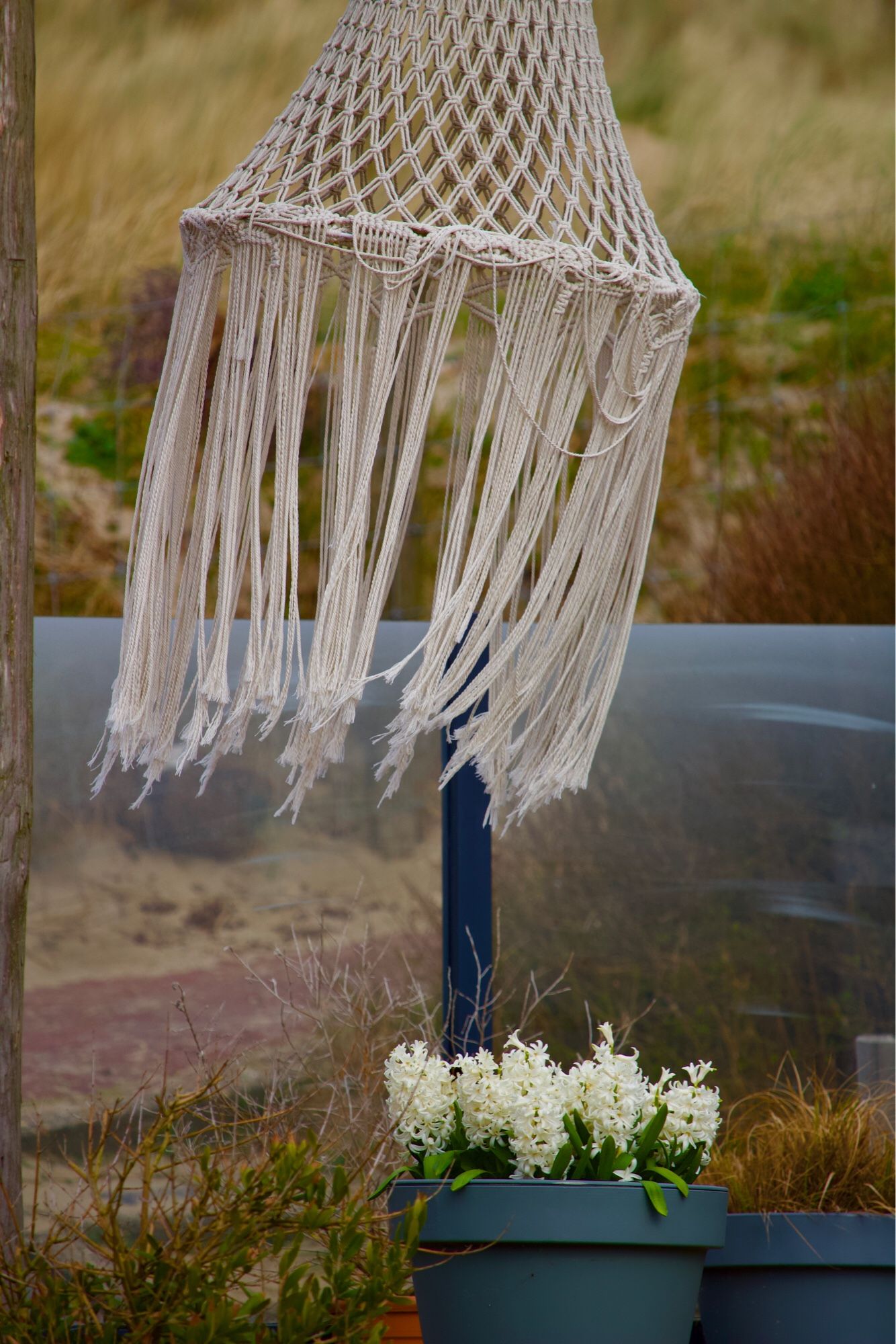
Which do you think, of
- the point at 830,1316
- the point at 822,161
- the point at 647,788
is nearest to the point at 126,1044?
the point at 647,788

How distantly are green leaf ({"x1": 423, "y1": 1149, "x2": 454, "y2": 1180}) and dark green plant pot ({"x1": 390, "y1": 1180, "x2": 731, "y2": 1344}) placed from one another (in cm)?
2

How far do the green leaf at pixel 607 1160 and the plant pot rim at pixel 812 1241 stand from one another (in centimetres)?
41

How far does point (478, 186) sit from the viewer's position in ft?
4.20

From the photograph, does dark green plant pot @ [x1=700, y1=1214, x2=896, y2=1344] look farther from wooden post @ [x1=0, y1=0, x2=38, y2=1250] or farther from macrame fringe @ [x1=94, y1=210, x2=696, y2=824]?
wooden post @ [x1=0, y1=0, x2=38, y2=1250]

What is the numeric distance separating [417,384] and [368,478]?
0.12m

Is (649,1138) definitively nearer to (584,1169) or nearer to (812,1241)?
(584,1169)

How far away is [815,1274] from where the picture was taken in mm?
1545

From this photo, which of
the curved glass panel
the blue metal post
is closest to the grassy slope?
the curved glass panel

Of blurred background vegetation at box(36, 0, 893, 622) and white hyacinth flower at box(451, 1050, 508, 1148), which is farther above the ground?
blurred background vegetation at box(36, 0, 893, 622)

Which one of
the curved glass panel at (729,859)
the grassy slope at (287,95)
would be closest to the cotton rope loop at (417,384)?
the curved glass panel at (729,859)

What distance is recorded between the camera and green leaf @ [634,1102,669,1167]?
1.25 m

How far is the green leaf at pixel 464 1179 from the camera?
118 cm

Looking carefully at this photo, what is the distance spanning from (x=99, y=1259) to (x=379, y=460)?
144cm

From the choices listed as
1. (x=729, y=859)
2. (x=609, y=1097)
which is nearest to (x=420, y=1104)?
(x=609, y=1097)
